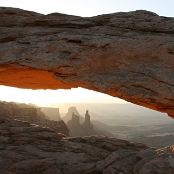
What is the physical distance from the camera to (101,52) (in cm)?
1306

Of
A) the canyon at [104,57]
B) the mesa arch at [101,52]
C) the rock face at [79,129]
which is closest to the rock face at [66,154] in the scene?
the canyon at [104,57]

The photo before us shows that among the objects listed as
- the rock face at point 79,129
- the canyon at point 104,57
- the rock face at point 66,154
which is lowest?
the rock face at point 79,129

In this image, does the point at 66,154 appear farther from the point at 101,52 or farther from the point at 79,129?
the point at 79,129

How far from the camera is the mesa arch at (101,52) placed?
12.5 metres

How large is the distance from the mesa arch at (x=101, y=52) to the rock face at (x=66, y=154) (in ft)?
15.4

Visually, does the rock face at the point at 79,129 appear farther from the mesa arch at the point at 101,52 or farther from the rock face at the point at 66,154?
the mesa arch at the point at 101,52

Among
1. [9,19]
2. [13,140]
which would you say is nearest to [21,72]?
[9,19]

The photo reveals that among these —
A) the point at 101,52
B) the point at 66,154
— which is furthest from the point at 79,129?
the point at 101,52

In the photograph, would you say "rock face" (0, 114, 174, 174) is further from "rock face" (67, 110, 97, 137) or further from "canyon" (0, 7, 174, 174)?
"rock face" (67, 110, 97, 137)

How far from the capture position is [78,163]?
17.2 m

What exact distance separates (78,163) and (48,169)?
97.5 inches

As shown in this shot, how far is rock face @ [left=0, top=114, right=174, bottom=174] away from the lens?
15.3 m

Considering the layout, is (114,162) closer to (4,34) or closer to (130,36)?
(130,36)

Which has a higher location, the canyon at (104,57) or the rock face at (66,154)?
the canyon at (104,57)
